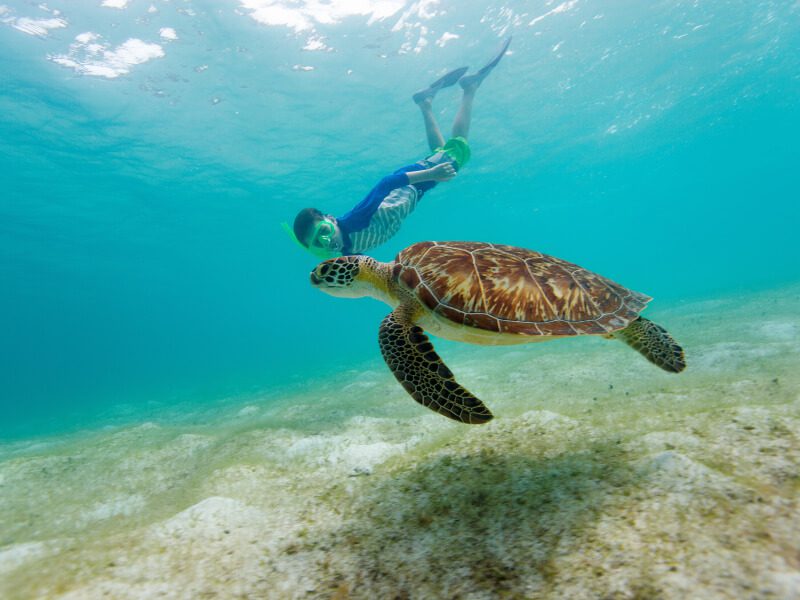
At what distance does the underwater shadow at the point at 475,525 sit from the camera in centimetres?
143

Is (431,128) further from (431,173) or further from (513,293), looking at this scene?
(513,293)

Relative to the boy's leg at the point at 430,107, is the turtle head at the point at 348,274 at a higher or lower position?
lower

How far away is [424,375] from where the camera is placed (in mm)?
2555

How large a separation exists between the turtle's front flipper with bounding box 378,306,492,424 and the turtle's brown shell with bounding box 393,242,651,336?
0.33 metres

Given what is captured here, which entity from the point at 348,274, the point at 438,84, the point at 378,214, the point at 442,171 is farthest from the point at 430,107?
the point at 348,274

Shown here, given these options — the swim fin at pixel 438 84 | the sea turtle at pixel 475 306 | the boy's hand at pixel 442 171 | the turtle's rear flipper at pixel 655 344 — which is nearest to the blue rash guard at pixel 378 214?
the boy's hand at pixel 442 171

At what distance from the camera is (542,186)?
3694 centimetres

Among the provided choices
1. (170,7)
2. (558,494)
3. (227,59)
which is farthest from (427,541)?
(227,59)

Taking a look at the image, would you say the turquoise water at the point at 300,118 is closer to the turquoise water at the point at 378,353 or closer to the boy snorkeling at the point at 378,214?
the turquoise water at the point at 378,353

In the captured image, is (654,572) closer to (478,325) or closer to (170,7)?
(478,325)

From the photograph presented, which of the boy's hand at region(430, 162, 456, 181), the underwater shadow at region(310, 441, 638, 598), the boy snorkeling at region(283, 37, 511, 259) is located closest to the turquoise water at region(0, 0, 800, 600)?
the underwater shadow at region(310, 441, 638, 598)

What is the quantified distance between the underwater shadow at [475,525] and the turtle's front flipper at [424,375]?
0.40m

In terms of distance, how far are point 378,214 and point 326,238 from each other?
5.67 feet

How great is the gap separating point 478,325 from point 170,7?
15.5 meters
